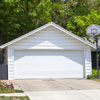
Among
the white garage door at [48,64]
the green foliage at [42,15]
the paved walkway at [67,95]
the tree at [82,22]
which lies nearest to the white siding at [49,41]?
the white garage door at [48,64]

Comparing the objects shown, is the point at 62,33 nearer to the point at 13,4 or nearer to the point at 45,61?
the point at 45,61

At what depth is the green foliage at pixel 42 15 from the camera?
23.0m

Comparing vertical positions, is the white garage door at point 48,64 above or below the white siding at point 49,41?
below

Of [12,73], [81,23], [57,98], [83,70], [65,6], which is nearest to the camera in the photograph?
[57,98]

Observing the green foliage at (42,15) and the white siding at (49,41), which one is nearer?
the white siding at (49,41)

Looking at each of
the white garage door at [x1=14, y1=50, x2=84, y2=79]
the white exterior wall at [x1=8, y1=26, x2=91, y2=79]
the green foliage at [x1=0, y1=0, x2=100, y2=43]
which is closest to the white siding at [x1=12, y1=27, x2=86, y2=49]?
the white exterior wall at [x1=8, y1=26, x2=91, y2=79]

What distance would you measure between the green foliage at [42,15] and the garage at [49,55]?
5568mm

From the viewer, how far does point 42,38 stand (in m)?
17.5

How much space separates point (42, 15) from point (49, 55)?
358 inches

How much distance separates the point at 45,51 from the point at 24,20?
25.6ft

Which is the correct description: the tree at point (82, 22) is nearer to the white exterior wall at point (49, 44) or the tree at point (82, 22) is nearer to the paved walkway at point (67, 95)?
the white exterior wall at point (49, 44)

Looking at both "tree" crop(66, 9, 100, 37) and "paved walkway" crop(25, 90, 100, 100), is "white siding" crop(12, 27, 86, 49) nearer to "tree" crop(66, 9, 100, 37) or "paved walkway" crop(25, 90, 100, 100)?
"tree" crop(66, 9, 100, 37)

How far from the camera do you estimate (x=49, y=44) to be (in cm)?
1755

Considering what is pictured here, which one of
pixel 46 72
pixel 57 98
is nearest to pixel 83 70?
pixel 46 72
